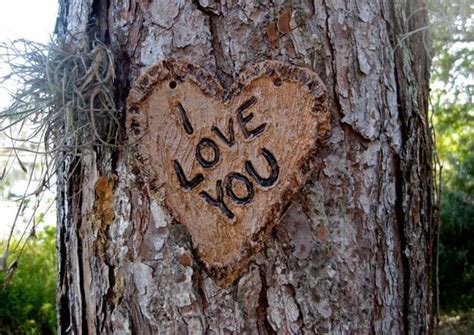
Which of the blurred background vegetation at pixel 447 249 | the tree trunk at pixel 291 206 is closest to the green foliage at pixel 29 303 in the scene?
the blurred background vegetation at pixel 447 249

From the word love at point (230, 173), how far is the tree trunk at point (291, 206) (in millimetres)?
59

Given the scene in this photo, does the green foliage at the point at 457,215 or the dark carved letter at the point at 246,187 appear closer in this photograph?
the dark carved letter at the point at 246,187

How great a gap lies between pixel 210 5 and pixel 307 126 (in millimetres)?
250

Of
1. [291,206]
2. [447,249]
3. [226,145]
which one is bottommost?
[291,206]

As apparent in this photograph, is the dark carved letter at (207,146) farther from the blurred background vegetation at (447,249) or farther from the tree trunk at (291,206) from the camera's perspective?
the blurred background vegetation at (447,249)

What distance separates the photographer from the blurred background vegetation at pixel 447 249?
3.31m

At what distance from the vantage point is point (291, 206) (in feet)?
3.06

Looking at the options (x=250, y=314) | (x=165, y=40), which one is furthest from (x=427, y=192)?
(x=165, y=40)

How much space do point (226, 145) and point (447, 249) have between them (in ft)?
12.1

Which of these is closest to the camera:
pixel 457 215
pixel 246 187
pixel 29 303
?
pixel 246 187

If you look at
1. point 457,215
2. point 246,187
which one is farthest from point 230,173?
point 457,215

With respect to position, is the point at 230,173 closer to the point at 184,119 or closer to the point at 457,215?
the point at 184,119

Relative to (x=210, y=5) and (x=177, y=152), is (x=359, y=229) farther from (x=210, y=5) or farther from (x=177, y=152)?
(x=210, y=5)

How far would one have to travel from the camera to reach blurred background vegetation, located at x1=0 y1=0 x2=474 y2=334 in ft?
10.8
